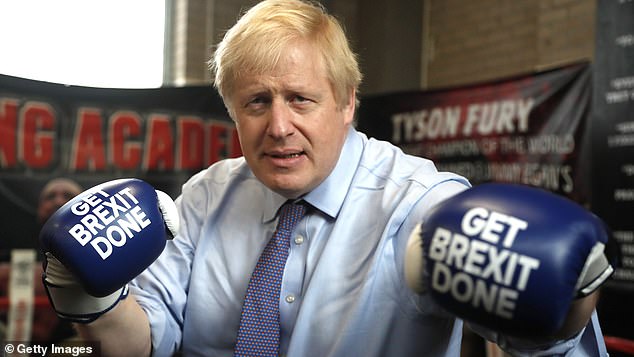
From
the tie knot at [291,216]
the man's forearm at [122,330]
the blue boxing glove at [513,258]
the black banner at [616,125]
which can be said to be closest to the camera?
the blue boxing glove at [513,258]

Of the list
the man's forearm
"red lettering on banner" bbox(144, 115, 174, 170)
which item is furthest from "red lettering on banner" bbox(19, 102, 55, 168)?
the man's forearm

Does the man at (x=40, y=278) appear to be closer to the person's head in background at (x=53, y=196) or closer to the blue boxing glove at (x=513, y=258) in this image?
the person's head in background at (x=53, y=196)

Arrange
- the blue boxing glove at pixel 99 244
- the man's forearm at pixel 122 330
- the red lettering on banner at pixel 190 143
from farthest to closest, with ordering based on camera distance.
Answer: the red lettering on banner at pixel 190 143 → the man's forearm at pixel 122 330 → the blue boxing glove at pixel 99 244

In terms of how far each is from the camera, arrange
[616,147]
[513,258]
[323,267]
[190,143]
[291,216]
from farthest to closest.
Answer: [190,143] < [616,147] < [291,216] < [323,267] < [513,258]

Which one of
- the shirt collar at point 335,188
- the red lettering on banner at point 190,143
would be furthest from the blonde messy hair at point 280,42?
the red lettering on banner at point 190,143

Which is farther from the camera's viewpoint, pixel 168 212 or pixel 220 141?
pixel 220 141

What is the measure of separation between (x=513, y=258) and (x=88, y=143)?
7.43ft

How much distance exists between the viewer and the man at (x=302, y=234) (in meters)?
1.09

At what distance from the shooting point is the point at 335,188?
122 cm

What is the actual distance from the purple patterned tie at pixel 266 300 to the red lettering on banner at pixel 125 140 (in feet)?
5.52

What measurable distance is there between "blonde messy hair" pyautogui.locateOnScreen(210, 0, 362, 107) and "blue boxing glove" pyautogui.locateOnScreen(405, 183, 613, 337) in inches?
18.1

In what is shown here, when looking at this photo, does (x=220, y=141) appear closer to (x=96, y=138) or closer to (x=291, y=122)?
(x=96, y=138)

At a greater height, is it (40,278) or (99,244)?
(99,244)
